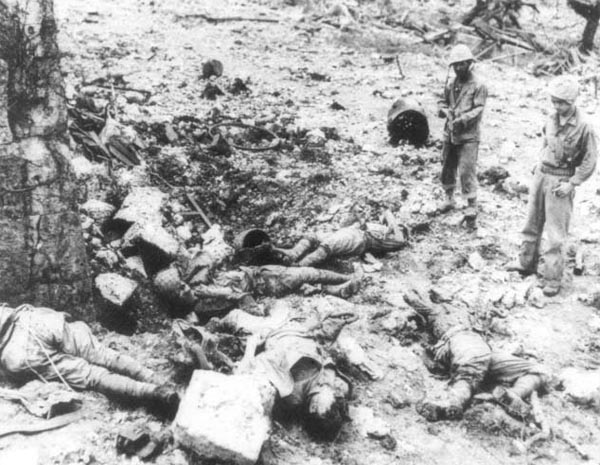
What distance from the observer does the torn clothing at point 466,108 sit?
570cm

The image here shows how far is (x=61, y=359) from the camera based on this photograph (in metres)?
3.42

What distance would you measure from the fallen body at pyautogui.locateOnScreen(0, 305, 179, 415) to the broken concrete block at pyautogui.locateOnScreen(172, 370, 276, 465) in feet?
1.00

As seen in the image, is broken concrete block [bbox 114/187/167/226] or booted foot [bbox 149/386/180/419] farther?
broken concrete block [bbox 114/187/167/226]

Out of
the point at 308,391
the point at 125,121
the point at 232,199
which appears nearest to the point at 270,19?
the point at 125,121

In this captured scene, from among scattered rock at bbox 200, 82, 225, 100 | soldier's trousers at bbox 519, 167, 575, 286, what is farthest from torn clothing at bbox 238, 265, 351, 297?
scattered rock at bbox 200, 82, 225, 100

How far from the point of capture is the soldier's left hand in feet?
15.1

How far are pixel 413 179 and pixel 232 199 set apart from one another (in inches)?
90.1

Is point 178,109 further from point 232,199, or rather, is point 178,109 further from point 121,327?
point 121,327

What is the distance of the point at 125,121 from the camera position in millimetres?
7238

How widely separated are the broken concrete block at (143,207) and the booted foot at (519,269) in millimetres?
3289

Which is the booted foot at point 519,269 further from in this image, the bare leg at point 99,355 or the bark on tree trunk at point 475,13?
the bark on tree trunk at point 475,13

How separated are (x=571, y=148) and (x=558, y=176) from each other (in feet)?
0.85

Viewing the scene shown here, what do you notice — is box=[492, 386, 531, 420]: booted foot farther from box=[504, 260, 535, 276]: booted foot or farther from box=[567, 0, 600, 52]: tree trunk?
box=[567, 0, 600, 52]: tree trunk

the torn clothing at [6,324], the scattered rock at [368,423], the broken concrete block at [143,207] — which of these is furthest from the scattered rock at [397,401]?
the broken concrete block at [143,207]
